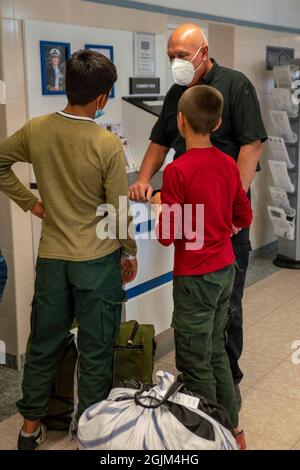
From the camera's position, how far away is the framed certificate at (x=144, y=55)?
3359mm

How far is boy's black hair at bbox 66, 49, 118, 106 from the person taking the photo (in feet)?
6.31

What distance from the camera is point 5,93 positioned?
8.75 ft

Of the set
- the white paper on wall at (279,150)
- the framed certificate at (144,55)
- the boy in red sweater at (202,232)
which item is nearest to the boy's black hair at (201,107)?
the boy in red sweater at (202,232)

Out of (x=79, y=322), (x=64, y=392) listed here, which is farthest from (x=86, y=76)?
(x=64, y=392)

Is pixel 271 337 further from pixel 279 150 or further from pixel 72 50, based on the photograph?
pixel 72 50

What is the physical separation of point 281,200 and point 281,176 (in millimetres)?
206

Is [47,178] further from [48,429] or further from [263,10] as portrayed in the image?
[263,10]

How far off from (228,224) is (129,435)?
79cm

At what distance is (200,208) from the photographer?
2.00 metres

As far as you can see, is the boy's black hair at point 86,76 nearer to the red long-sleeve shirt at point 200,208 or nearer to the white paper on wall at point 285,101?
the red long-sleeve shirt at point 200,208

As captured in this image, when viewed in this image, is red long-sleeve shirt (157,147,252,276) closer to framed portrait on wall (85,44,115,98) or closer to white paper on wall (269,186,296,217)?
framed portrait on wall (85,44,115,98)

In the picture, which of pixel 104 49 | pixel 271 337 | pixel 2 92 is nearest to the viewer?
pixel 2 92

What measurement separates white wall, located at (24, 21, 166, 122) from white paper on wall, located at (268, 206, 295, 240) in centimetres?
165
